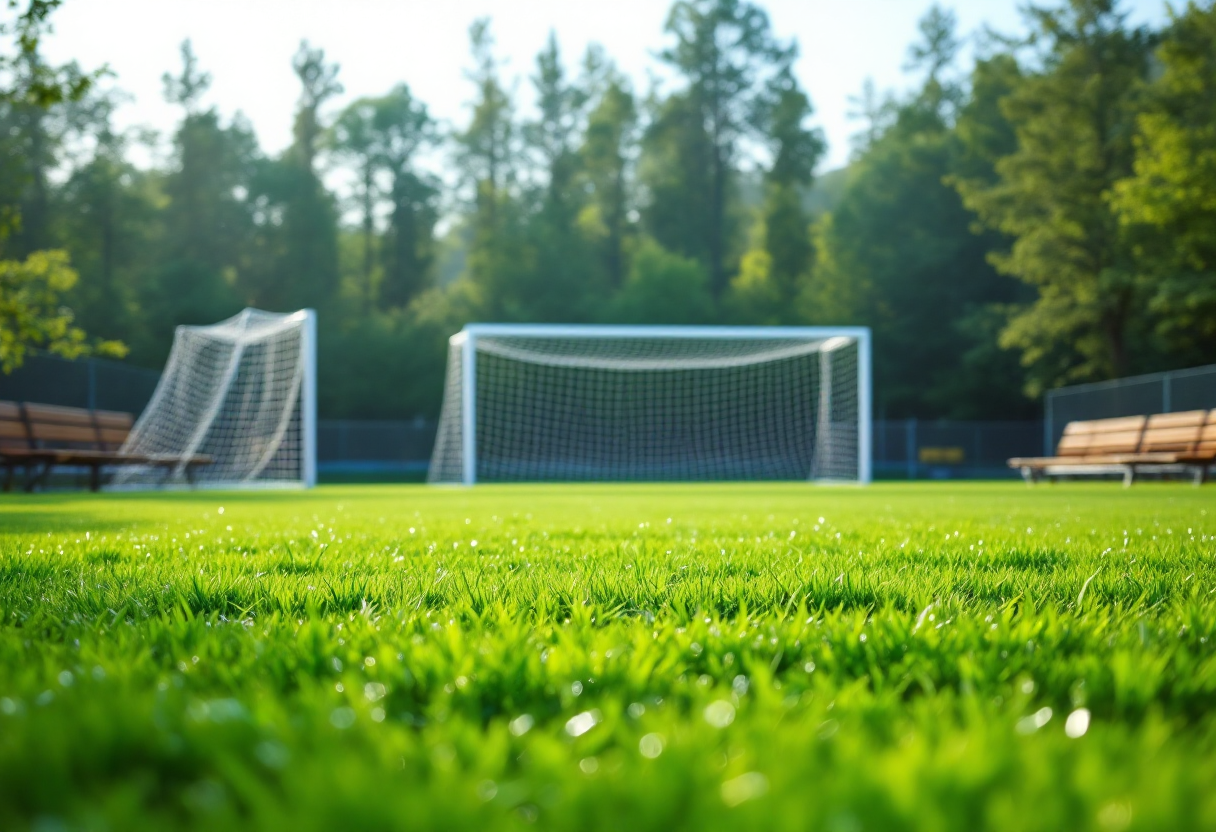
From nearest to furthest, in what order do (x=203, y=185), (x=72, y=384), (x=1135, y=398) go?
(x=72, y=384), (x=1135, y=398), (x=203, y=185)

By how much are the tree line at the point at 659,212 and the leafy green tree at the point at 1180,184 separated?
3.60 feet

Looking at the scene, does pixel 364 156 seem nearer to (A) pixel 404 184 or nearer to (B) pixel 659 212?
(A) pixel 404 184

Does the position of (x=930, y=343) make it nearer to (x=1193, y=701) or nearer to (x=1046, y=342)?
(x=1046, y=342)

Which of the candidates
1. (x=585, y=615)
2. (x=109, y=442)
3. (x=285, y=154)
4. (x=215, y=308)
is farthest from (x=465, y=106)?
(x=585, y=615)

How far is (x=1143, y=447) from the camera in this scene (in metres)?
18.9

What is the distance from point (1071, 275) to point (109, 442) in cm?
3002

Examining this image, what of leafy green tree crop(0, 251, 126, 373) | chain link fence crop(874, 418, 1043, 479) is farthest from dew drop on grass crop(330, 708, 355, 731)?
chain link fence crop(874, 418, 1043, 479)

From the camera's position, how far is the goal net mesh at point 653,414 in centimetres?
3303

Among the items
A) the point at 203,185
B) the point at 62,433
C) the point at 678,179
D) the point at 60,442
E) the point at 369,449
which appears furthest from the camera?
the point at 678,179

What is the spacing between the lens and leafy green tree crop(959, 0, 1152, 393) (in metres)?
32.2

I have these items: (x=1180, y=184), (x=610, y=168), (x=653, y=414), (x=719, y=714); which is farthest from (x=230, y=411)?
(x=719, y=714)

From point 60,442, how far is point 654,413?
20.8 m

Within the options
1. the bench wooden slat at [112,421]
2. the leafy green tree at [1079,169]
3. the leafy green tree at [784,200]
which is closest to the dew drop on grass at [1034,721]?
the bench wooden slat at [112,421]

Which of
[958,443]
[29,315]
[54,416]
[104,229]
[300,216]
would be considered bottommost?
[958,443]
